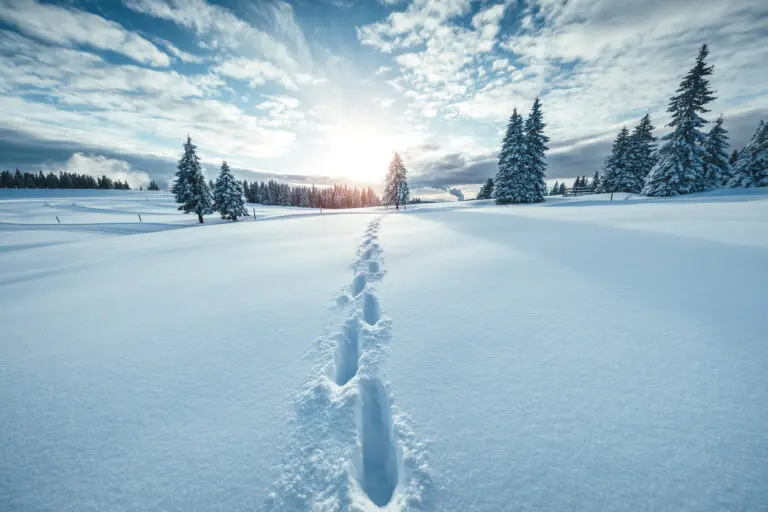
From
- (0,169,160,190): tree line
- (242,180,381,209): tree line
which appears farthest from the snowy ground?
(0,169,160,190): tree line

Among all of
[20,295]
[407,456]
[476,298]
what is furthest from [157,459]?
[20,295]

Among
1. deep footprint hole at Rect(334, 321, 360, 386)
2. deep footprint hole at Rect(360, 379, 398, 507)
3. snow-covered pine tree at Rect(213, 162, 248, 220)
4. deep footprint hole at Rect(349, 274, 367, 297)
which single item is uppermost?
snow-covered pine tree at Rect(213, 162, 248, 220)

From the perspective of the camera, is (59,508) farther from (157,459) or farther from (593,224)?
(593,224)

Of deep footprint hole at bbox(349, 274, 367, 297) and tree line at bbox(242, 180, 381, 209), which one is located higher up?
tree line at bbox(242, 180, 381, 209)

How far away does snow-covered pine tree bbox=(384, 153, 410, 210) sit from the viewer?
42.6m

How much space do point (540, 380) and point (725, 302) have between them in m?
2.67

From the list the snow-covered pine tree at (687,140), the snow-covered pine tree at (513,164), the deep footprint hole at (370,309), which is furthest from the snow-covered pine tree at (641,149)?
the deep footprint hole at (370,309)

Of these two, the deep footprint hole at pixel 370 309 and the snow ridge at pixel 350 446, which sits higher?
the deep footprint hole at pixel 370 309

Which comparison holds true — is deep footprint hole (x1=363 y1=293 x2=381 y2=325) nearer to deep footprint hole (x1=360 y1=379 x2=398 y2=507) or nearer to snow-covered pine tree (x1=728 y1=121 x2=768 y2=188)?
deep footprint hole (x1=360 y1=379 x2=398 y2=507)

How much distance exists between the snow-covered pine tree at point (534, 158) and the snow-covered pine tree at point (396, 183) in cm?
1897

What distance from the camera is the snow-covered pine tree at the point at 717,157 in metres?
23.5

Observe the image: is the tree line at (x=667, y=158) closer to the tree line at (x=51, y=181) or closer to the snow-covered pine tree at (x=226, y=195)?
the snow-covered pine tree at (x=226, y=195)

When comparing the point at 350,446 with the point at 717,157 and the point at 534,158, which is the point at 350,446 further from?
the point at 717,157

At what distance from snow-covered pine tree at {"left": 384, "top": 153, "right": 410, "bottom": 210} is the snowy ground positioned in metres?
40.5
